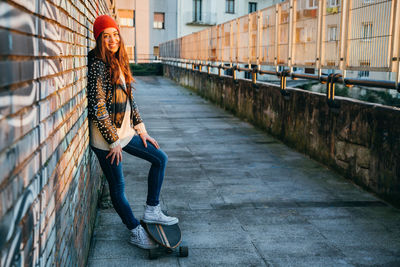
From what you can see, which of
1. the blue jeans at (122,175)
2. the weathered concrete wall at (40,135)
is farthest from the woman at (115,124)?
the weathered concrete wall at (40,135)

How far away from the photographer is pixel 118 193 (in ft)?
12.9

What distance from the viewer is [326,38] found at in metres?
7.55

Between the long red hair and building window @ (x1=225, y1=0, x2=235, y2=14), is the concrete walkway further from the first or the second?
building window @ (x1=225, y1=0, x2=235, y2=14)

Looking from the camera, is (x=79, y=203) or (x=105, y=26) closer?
(x=79, y=203)

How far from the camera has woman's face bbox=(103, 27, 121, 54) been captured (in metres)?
3.69

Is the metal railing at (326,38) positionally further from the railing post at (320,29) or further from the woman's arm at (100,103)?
the woman's arm at (100,103)

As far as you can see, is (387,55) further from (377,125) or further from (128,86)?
(128,86)

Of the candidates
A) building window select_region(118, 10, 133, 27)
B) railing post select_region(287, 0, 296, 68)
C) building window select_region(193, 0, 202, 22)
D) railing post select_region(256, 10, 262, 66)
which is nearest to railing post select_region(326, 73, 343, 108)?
railing post select_region(287, 0, 296, 68)

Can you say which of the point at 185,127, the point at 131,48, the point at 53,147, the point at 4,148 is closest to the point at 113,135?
the point at 53,147

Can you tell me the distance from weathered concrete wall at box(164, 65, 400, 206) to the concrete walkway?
23 centimetres

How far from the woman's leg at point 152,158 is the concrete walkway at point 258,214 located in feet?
1.72

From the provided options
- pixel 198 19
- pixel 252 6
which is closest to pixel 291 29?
pixel 198 19

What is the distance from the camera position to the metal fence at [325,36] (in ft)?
19.1

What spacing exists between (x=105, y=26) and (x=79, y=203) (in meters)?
1.41
